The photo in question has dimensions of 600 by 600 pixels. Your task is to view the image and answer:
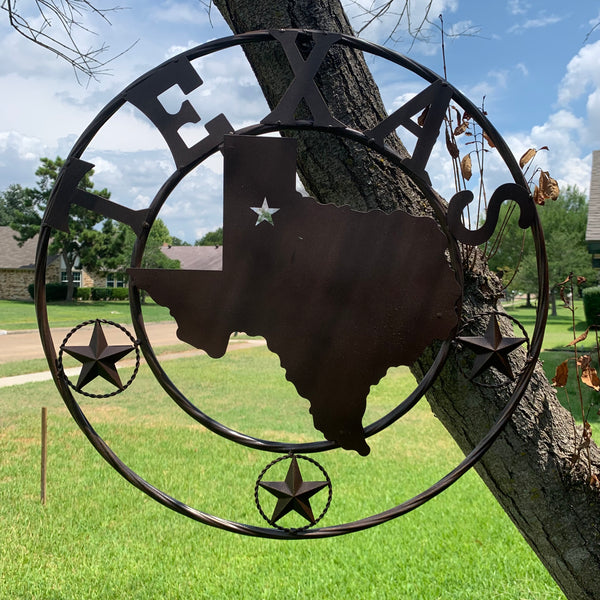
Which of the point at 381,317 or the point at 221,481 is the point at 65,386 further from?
the point at 221,481

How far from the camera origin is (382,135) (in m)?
1.44

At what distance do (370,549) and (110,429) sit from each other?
11.2 ft

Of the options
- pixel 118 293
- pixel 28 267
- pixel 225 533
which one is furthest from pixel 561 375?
pixel 118 293

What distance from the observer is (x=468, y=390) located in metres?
1.61

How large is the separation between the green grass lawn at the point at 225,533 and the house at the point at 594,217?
6121 millimetres

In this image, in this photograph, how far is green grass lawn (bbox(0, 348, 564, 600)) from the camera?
2854 mm

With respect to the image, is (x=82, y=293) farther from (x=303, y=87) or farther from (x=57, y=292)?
(x=303, y=87)

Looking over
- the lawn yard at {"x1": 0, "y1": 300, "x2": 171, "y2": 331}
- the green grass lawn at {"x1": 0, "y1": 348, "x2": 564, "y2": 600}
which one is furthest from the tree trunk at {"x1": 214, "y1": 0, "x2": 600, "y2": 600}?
the lawn yard at {"x1": 0, "y1": 300, "x2": 171, "y2": 331}

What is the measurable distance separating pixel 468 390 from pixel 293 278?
2.06ft

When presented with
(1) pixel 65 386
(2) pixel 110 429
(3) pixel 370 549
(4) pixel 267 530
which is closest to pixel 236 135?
(1) pixel 65 386

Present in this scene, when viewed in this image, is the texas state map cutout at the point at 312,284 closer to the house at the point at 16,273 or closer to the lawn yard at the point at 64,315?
the lawn yard at the point at 64,315

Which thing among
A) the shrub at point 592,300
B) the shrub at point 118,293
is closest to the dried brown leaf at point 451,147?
the shrub at point 592,300

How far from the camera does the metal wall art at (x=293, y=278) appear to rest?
52.5 inches

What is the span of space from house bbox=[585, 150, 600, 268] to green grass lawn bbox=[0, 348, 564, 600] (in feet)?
20.1
